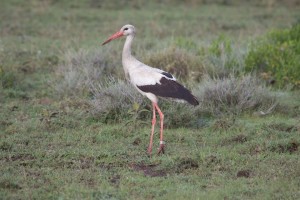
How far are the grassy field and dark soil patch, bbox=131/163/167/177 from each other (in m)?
0.01

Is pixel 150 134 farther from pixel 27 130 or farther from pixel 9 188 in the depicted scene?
pixel 9 188

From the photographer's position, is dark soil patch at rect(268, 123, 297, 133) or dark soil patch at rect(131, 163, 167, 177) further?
dark soil patch at rect(268, 123, 297, 133)

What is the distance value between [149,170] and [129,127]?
1788 millimetres

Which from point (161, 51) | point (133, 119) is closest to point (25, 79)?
point (161, 51)

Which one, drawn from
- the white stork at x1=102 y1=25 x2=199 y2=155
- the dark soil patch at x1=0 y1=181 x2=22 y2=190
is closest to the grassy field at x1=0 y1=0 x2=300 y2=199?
the dark soil patch at x1=0 y1=181 x2=22 y2=190

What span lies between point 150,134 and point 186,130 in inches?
22.6

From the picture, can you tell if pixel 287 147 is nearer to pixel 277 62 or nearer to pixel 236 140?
pixel 236 140

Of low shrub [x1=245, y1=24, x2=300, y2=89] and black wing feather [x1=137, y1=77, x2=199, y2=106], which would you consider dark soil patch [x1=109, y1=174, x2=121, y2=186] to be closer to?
black wing feather [x1=137, y1=77, x2=199, y2=106]

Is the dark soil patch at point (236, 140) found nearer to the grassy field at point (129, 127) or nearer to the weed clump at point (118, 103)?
the grassy field at point (129, 127)

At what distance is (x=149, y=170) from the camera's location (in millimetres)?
6895

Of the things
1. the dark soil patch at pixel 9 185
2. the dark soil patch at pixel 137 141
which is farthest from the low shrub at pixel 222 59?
the dark soil patch at pixel 9 185

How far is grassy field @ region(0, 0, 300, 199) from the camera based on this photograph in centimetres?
627

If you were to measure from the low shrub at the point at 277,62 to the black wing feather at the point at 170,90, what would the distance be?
3.25 metres

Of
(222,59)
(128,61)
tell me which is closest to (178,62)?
(222,59)
